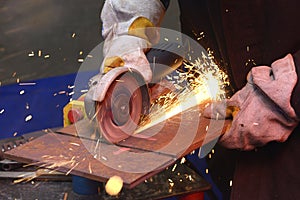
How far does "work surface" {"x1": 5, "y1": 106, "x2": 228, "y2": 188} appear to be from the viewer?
1.14 meters

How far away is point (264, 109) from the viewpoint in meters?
1.29

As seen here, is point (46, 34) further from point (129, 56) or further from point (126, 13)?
point (129, 56)

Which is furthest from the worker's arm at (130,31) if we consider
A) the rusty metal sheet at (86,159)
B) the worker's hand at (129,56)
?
the rusty metal sheet at (86,159)

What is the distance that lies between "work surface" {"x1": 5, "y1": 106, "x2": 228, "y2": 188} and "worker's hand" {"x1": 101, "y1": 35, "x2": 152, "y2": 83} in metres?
0.17

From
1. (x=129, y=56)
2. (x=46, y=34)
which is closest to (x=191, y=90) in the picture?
(x=129, y=56)

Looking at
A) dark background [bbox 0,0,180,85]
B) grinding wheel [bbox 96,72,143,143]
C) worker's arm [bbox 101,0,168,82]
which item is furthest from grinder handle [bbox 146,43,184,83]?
dark background [bbox 0,0,180,85]

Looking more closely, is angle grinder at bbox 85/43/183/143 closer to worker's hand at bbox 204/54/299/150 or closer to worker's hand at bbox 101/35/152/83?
worker's hand at bbox 101/35/152/83

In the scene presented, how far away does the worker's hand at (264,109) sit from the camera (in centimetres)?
126

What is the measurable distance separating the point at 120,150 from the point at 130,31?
46cm

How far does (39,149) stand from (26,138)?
1.70 feet

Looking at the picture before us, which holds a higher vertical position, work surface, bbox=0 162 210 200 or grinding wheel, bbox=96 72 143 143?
grinding wheel, bbox=96 72 143 143

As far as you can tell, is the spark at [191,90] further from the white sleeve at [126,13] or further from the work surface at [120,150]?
the white sleeve at [126,13]

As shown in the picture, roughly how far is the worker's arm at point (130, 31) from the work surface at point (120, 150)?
0.67 ft

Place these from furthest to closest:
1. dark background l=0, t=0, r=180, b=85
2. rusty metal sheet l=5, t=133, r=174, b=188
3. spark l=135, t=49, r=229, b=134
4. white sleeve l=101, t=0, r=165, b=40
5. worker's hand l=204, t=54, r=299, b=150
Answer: dark background l=0, t=0, r=180, b=85
white sleeve l=101, t=0, r=165, b=40
spark l=135, t=49, r=229, b=134
worker's hand l=204, t=54, r=299, b=150
rusty metal sheet l=5, t=133, r=174, b=188
